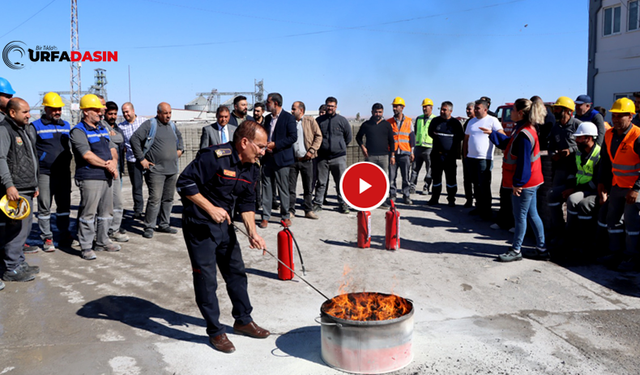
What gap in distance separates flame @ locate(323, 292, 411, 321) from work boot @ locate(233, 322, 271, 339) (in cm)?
74

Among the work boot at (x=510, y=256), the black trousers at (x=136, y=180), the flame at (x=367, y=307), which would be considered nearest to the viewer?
the flame at (x=367, y=307)

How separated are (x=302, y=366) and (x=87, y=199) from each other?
14.3 ft

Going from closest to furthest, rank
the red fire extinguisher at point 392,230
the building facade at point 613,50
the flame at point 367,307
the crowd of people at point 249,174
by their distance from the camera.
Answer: the flame at point 367,307, the crowd of people at point 249,174, the red fire extinguisher at point 392,230, the building facade at point 613,50

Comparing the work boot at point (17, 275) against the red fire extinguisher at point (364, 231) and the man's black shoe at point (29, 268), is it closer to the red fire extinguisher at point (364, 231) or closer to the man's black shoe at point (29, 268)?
the man's black shoe at point (29, 268)

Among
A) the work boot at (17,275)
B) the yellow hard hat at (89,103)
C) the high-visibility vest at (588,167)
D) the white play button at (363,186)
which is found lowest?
the work boot at (17,275)

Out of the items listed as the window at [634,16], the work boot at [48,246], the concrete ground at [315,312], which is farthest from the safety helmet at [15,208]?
the window at [634,16]

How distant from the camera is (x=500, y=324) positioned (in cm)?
489

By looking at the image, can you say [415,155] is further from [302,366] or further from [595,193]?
[302,366]

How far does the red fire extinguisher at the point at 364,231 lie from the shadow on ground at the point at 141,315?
3.19 metres

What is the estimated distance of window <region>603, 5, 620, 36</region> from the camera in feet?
74.5

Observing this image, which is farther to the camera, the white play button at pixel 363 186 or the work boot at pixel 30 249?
the work boot at pixel 30 249

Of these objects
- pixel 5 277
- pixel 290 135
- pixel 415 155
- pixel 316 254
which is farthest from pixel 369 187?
pixel 415 155

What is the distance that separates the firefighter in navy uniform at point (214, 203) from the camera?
168 inches

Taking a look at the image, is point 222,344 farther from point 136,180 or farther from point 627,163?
point 136,180
